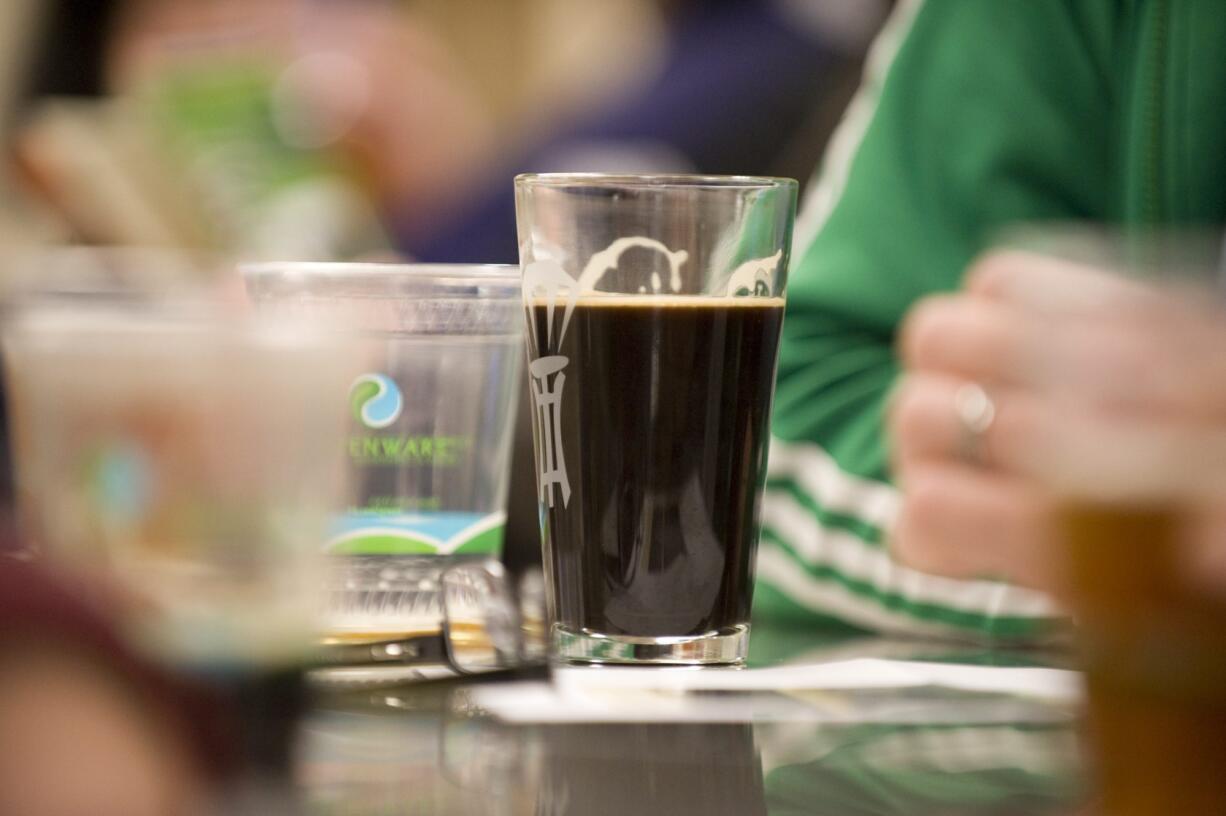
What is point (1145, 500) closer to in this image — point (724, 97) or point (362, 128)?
point (724, 97)

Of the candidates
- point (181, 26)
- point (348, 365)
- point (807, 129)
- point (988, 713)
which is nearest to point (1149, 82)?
point (988, 713)

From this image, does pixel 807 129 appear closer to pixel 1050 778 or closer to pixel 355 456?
pixel 355 456

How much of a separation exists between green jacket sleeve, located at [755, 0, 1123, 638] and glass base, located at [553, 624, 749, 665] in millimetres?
394

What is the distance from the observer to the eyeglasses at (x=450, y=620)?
60cm

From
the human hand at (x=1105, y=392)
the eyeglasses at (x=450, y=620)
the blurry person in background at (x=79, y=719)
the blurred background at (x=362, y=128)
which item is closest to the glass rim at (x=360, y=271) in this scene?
the eyeglasses at (x=450, y=620)

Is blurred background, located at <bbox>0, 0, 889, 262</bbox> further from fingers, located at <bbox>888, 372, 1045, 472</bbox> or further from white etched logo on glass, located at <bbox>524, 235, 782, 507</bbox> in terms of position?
white etched logo on glass, located at <bbox>524, 235, 782, 507</bbox>

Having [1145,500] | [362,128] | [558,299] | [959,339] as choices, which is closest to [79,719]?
[1145,500]

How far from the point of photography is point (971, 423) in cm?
81

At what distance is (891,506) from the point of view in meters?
0.94

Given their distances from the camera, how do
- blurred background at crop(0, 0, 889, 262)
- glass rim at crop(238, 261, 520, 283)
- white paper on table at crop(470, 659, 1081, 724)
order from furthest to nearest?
blurred background at crop(0, 0, 889, 262) < glass rim at crop(238, 261, 520, 283) < white paper on table at crop(470, 659, 1081, 724)

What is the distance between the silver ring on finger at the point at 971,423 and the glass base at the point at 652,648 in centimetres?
24

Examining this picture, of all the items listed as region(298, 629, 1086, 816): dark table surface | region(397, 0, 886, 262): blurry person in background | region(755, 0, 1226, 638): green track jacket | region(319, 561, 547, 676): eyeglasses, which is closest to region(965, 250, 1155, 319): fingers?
region(298, 629, 1086, 816): dark table surface

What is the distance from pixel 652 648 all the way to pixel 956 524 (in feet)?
0.90

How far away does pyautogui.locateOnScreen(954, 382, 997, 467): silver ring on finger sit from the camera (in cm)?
79
